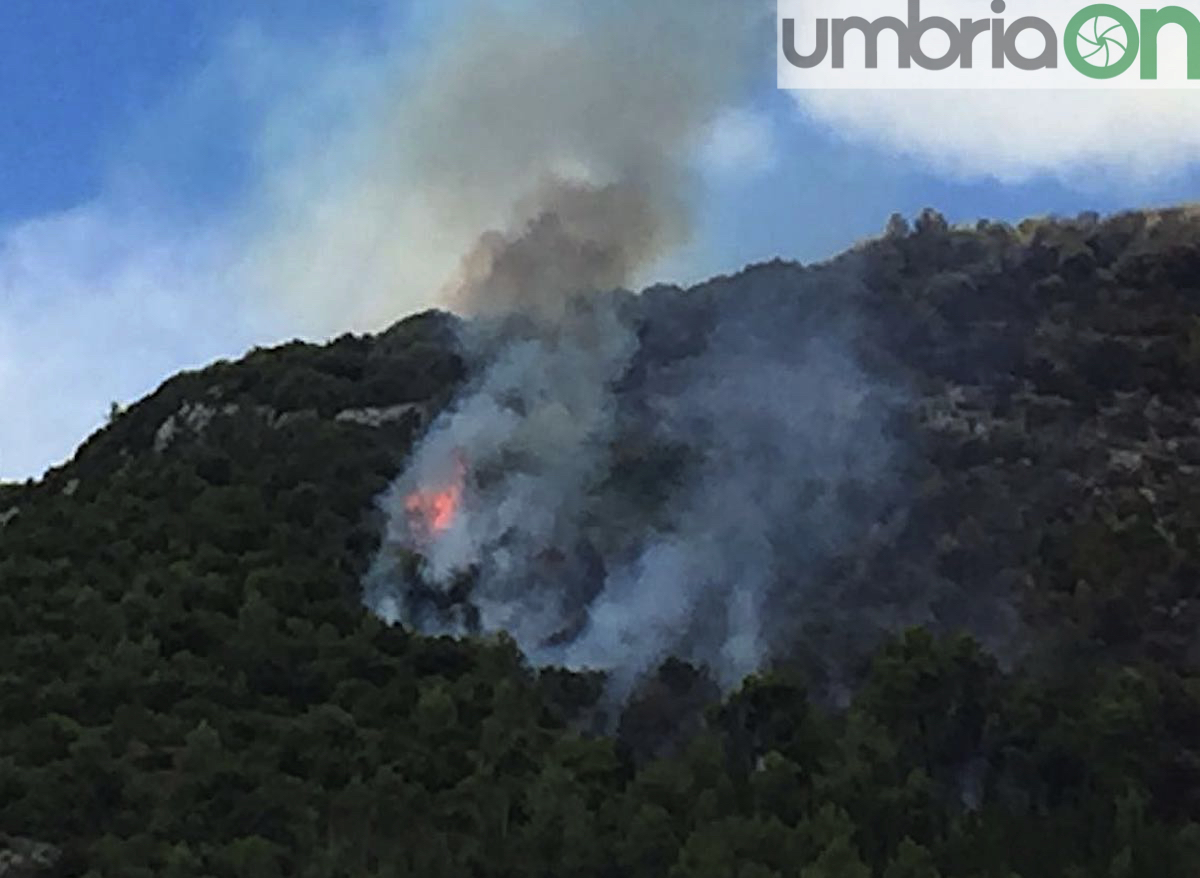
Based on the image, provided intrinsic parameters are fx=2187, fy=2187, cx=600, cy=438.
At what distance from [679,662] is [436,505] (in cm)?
2534

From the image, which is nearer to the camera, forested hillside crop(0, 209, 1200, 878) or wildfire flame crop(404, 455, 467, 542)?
forested hillside crop(0, 209, 1200, 878)

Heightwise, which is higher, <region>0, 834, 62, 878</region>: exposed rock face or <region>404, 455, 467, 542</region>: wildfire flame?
<region>404, 455, 467, 542</region>: wildfire flame

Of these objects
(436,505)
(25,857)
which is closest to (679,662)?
(436,505)

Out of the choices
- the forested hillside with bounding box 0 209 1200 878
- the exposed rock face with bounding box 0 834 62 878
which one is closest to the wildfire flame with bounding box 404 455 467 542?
the forested hillside with bounding box 0 209 1200 878

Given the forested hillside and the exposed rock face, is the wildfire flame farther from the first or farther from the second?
the exposed rock face

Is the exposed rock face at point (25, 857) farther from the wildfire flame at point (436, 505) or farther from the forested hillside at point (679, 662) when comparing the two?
the wildfire flame at point (436, 505)

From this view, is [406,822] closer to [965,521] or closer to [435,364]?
[965,521]

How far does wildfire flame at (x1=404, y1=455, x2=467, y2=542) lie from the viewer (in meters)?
101

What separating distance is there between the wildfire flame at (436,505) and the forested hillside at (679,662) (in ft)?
6.68

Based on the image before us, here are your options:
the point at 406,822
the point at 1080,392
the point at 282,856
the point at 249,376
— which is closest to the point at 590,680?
the point at 406,822

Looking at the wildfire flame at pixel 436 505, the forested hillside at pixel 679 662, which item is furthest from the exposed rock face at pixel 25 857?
the wildfire flame at pixel 436 505

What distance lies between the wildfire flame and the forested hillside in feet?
6.68

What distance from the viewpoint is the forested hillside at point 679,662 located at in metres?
61.6

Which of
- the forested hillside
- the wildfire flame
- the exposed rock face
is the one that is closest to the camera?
the exposed rock face
